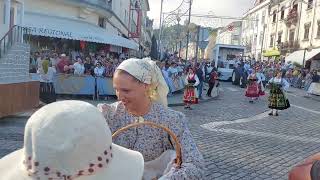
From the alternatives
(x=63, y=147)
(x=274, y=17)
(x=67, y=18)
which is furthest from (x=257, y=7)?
(x=63, y=147)

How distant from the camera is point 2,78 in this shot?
34.7 ft

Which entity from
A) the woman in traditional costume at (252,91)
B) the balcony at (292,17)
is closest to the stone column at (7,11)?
the woman in traditional costume at (252,91)

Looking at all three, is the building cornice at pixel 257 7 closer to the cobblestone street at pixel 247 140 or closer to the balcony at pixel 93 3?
the balcony at pixel 93 3

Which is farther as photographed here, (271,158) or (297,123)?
(297,123)

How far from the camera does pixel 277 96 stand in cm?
1461

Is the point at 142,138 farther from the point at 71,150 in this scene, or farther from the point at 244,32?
the point at 244,32

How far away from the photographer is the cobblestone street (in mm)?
6844

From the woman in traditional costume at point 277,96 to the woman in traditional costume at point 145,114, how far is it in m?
12.2

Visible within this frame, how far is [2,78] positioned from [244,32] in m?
63.3

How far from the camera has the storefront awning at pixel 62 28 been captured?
776 inches

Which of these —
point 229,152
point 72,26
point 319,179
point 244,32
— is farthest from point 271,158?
point 244,32

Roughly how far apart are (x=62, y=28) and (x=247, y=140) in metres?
14.2

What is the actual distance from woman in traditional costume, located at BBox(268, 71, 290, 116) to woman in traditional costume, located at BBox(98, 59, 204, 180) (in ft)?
40.1

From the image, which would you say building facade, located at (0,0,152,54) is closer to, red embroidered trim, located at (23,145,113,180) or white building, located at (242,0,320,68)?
white building, located at (242,0,320,68)
